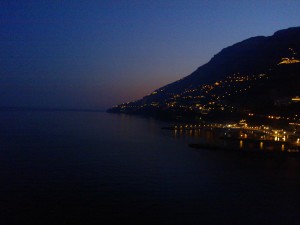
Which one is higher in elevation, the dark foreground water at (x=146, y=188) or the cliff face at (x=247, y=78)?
the cliff face at (x=247, y=78)

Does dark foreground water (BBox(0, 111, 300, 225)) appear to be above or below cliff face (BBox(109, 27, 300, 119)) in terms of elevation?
below

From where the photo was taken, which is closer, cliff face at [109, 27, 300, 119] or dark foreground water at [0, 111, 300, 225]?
dark foreground water at [0, 111, 300, 225]

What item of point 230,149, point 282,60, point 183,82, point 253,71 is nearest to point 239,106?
point 282,60

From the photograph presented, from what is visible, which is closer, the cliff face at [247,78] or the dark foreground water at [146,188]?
the dark foreground water at [146,188]

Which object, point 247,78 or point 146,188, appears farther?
point 247,78

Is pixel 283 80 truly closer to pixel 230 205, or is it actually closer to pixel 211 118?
pixel 211 118
